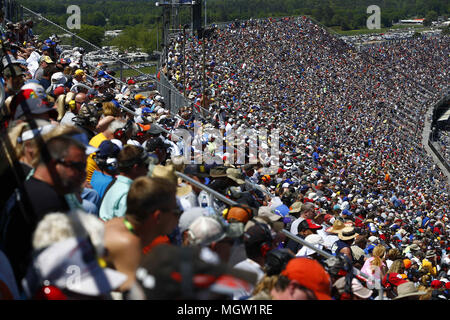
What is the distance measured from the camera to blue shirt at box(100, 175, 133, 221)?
10.3ft

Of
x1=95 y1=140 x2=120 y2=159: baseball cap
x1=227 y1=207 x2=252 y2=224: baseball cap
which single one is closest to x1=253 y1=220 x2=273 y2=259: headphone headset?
x1=227 y1=207 x2=252 y2=224: baseball cap

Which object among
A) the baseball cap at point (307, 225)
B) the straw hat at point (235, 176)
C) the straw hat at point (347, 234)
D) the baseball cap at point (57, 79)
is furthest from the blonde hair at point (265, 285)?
the baseball cap at point (57, 79)

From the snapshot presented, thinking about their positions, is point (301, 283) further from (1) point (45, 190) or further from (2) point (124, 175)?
(2) point (124, 175)

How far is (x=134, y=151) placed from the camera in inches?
130

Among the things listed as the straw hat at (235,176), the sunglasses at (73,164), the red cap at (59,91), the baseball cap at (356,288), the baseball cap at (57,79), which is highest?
the sunglasses at (73,164)

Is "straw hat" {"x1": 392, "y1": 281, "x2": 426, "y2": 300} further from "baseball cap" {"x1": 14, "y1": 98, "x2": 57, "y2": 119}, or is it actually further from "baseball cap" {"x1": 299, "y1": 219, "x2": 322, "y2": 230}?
"baseball cap" {"x1": 14, "y1": 98, "x2": 57, "y2": 119}

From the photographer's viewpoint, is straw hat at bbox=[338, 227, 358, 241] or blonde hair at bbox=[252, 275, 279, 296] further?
straw hat at bbox=[338, 227, 358, 241]

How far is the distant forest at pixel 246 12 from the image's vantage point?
9519 centimetres

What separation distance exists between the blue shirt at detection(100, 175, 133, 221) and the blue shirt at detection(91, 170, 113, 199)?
0.44 meters

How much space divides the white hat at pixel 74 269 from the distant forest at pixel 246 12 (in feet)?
257

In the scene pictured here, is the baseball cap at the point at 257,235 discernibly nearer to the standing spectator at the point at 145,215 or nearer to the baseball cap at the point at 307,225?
the standing spectator at the point at 145,215

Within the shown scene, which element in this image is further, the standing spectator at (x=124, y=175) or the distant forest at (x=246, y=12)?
the distant forest at (x=246, y=12)

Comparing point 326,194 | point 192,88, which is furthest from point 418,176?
point 326,194

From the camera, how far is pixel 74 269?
5.67 feet
